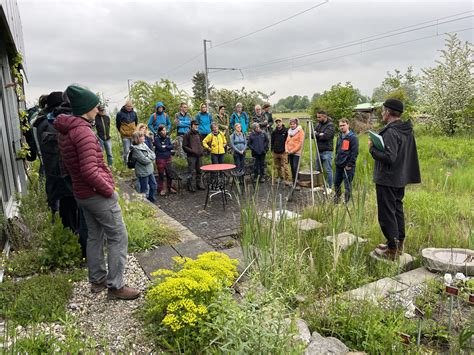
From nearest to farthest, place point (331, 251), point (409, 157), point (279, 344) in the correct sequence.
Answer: point (279, 344), point (331, 251), point (409, 157)

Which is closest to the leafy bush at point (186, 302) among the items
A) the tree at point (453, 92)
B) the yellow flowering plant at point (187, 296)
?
the yellow flowering plant at point (187, 296)

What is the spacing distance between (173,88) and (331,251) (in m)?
10.8

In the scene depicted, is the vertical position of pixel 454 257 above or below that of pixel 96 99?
below

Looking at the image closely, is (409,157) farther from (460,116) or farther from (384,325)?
(460,116)

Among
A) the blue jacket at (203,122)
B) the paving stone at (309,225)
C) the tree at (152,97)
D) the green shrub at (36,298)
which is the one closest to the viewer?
the green shrub at (36,298)

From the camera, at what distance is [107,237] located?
10.1 feet

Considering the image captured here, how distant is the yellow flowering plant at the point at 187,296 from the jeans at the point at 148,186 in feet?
15.4

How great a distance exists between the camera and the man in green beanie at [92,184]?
2.79 metres

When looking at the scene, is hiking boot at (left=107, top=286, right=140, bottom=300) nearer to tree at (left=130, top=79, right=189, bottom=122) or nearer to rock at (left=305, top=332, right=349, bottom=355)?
rock at (left=305, top=332, right=349, bottom=355)

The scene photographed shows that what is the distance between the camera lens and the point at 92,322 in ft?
9.12

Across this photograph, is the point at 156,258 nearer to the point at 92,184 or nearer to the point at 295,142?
the point at 92,184

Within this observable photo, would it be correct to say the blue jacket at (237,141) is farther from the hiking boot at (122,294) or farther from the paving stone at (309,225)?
the hiking boot at (122,294)

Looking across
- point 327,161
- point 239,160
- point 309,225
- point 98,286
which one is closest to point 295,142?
point 327,161

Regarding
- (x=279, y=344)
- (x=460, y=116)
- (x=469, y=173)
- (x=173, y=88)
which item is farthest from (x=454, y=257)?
(x=460, y=116)
